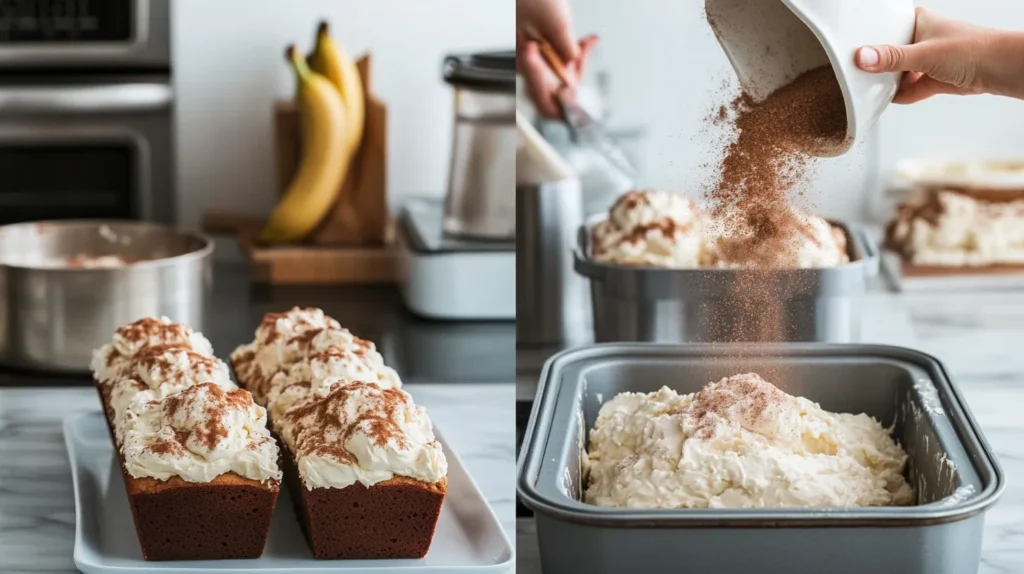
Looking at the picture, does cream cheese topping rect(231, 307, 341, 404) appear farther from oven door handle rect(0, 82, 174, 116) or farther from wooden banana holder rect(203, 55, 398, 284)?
oven door handle rect(0, 82, 174, 116)

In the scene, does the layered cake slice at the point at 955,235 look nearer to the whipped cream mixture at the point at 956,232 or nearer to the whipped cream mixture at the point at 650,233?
the whipped cream mixture at the point at 956,232

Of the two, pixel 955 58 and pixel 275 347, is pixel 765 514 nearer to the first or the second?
pixel 955 58

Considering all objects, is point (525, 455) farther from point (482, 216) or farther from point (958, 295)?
point (958, 295)

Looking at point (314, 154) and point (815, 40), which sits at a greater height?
point (815, 40)

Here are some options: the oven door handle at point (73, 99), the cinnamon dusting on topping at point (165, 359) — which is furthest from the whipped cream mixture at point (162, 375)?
the oven door handle at point (73, 99)

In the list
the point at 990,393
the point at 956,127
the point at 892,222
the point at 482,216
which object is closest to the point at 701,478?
the point at 990,393

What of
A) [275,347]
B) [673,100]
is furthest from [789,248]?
[673,100]
